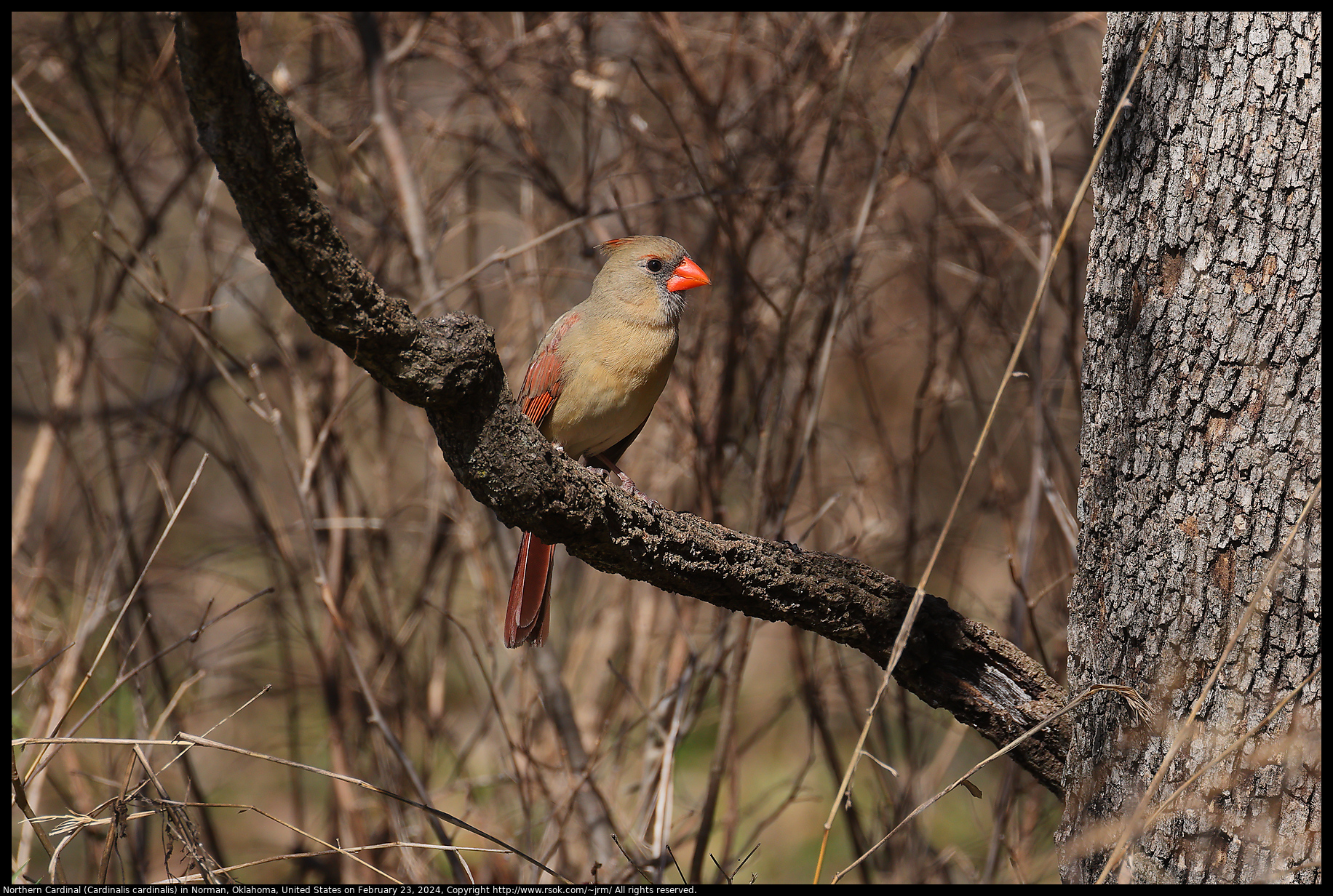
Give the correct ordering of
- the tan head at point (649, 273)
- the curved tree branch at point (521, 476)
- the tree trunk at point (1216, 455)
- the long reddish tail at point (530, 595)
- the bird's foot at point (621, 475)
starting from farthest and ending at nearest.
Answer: the tan head at point (649, 273) → the bird's foot at point (621, 475) → the long reddish tail at point (530, 595) → the tree trunk at point (1216, 455) → the curved tree branch at point (521, 476)

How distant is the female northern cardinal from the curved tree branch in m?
0.72

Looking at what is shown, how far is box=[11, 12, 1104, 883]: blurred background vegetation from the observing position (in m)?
3.48

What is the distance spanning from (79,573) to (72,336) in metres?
1.09

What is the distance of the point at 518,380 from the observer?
14.9ft

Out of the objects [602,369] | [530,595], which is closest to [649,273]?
[602,369]

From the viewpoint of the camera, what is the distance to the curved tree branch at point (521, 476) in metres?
1.16

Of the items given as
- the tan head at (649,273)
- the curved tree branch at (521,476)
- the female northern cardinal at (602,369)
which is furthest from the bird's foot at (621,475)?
the curved tree branch at (521,476)

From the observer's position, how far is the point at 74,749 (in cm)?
407

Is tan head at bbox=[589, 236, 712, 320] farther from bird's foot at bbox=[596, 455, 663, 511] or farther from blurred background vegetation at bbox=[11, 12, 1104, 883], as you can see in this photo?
bird's foot at bbox=[596, 455, 663, 511]

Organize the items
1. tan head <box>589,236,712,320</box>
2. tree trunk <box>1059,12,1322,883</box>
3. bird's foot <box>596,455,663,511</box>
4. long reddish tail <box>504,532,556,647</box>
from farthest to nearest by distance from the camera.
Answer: tan head <box>589,236,712,320</box> → bird's foot <box>596,455,663,511</box> → long reddish tail <box>504,532,556,647</box> → tree trunk <box>1059,12,1322,883</box>

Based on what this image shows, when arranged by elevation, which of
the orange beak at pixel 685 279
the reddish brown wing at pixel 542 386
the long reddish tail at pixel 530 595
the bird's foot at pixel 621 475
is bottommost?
the long reddish tail at pixel 530 595

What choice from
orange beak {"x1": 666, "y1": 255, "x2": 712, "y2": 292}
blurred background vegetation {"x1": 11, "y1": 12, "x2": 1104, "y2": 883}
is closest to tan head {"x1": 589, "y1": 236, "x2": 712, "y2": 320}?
orange beak {"x1": 666, "y1": 255, "x2": 712, "y2": 292}

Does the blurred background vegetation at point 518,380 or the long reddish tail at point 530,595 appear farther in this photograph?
the blurred background vegetation at point 518,380

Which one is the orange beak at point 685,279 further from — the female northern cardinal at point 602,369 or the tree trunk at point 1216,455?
the tree trunk at point 1216,455
